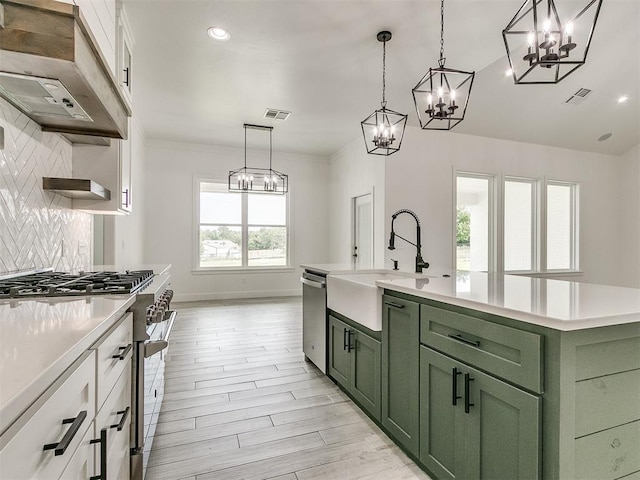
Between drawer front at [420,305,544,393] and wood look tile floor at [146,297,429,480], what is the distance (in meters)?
0.76

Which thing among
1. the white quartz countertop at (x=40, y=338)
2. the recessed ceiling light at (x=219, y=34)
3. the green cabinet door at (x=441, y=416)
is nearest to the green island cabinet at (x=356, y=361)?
the green cabinet door at (x=441, y=416)

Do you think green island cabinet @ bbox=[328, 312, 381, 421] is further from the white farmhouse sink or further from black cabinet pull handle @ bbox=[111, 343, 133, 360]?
black cabinet pull handle @ bbox=[111, 343, 133, 360]

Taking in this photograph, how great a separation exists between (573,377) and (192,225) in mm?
6385

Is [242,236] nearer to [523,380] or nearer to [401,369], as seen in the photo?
[401,369]

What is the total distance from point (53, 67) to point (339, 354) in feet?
7.76

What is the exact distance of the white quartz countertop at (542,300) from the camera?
3.51ft

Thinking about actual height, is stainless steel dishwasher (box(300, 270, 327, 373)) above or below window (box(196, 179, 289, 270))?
below

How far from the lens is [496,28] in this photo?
3.21 meters

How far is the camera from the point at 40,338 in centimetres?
78

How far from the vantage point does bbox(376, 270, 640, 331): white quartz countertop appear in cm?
107

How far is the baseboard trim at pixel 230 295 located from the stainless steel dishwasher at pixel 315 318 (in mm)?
3732

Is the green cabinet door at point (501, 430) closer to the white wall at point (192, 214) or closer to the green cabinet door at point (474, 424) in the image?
the green cabinet door at point (474, 424)

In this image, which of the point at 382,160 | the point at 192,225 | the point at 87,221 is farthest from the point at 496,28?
the point at 192,225

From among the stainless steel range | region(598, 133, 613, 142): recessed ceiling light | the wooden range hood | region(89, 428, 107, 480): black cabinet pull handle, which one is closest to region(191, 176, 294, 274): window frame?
the wooden range hood
